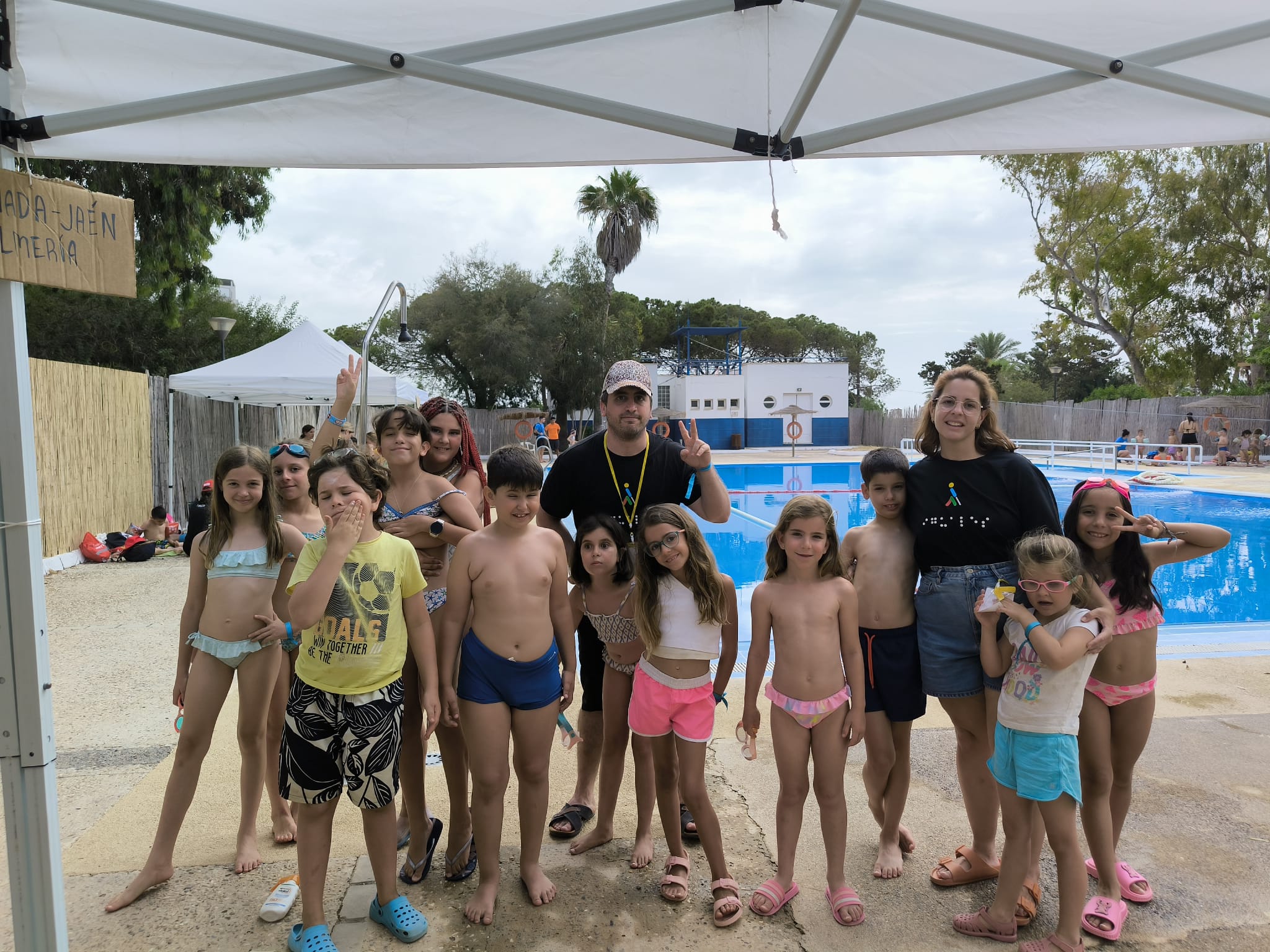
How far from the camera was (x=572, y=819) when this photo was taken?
3338 mm

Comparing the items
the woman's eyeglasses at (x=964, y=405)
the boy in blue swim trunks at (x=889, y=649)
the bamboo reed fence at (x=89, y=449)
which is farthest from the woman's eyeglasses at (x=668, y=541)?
the bamboo reed fence at (x=89, y=449)

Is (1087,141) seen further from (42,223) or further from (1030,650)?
(42,223)

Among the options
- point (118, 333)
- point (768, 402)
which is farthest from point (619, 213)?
point (118, 333)

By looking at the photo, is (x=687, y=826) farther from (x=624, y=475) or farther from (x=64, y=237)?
(x=64, y=237)

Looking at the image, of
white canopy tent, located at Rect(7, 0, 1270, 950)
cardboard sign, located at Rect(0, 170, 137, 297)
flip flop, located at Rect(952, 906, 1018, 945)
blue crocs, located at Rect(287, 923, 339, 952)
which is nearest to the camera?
cardboard sign, located at Rect(0, 170, 137, 297)

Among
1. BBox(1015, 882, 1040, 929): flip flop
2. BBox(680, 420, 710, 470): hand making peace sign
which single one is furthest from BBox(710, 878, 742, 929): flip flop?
BBox(680, 420, 710, 470): hand making peace sign

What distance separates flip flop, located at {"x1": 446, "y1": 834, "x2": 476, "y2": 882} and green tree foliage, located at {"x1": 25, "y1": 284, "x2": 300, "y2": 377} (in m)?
20.4

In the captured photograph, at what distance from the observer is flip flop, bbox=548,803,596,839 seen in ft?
10.8

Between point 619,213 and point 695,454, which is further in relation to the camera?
point 619,213

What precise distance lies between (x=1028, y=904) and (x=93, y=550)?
10.5 meters

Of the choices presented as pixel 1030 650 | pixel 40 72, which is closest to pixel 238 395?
pixel 40 72

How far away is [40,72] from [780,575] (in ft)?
9.79

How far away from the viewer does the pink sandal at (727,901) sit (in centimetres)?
266

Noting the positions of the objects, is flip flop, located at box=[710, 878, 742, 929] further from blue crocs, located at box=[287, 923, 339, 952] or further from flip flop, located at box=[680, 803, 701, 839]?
blue crocs, located at box=[287, 923, 339, 952]
